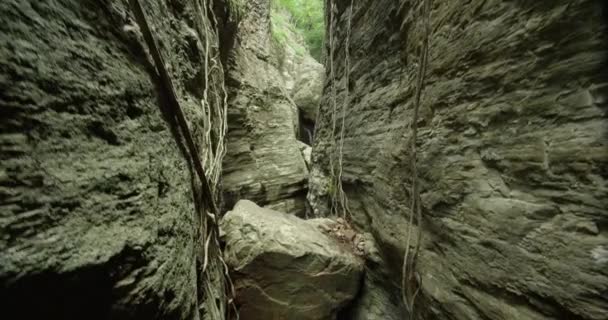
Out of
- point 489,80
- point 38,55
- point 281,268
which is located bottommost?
point 281,268

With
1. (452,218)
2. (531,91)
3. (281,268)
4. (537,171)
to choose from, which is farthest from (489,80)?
(281,268)

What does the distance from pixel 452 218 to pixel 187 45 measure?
2050mm

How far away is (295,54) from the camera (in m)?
7.88

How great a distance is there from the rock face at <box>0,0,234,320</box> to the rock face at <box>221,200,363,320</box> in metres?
0.78

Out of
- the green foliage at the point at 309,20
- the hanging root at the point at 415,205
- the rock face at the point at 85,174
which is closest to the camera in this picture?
the rock face at the point at 85,174

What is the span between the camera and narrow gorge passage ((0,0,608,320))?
596 millimetres

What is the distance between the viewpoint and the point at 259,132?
14.2 ft

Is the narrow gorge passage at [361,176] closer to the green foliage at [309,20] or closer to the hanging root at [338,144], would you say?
the hanging root at [338,144]

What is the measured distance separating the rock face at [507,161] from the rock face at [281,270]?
1.58 feet

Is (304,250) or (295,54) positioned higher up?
(295,54)

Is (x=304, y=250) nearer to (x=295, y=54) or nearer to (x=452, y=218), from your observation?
(x=452, y=218)

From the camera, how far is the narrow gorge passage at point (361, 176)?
0.60m

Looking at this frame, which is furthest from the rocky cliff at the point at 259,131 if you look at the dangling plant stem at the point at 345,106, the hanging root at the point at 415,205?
the hanging root at the point at 415,205

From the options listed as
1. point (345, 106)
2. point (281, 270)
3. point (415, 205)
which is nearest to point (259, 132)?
point (345, 106)
